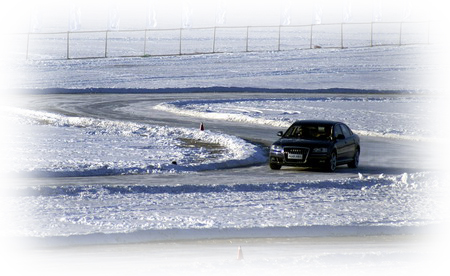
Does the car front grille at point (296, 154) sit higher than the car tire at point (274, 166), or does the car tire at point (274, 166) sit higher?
the car front grille at point (296, 154)

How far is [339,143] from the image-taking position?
24.1 m

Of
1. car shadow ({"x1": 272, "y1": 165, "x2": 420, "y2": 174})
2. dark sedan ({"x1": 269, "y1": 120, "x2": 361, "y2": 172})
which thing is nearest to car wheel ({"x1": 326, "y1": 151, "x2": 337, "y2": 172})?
dark sedan ({"x1": 269, "y1": 120, "x2": 361, "y2": 172})

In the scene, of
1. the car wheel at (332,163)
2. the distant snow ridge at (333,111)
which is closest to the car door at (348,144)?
the car wheel at (332,163)

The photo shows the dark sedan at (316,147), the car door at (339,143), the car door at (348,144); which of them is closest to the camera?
the dark sedan at (316,147)

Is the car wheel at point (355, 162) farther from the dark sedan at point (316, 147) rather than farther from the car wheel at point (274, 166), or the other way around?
the car wheel at point (274, 166)

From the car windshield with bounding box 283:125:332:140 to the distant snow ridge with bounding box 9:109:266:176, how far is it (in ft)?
4.48

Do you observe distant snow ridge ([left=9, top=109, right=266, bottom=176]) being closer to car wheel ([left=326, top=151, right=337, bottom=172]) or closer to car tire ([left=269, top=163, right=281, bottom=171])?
car tire ([left=269, top=163, right=281, bottom=171])

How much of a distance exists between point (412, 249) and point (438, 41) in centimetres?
8215

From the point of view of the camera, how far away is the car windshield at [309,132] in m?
24.5

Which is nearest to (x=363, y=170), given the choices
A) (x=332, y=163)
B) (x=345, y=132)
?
(x=332, y=163)

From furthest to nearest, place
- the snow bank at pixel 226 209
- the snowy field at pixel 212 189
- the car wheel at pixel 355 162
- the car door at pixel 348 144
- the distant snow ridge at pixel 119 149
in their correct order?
the car wheel at pixel 355 162 < the car door at pixel 348 144 < the distant snow ridge at pixel 119 149 < the snow bank at pixel 226 209 < the snowy field at pixel 212 189

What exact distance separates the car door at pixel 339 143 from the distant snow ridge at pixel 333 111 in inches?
268

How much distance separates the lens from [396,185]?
20.5 m

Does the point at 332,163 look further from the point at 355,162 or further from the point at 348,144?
the point at 355,162
